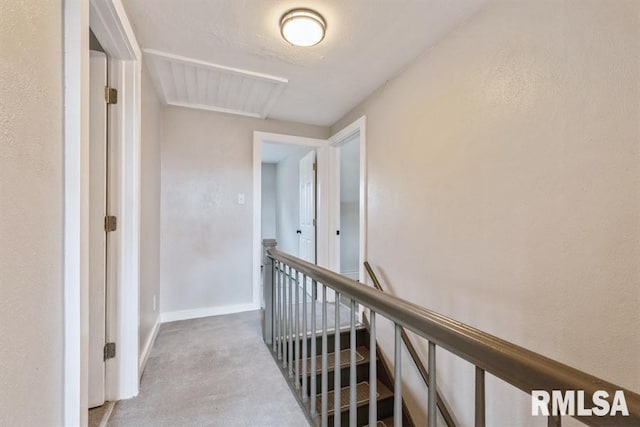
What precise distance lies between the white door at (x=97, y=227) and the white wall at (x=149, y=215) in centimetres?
29

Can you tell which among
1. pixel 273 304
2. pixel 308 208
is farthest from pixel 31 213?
pixel 308 208

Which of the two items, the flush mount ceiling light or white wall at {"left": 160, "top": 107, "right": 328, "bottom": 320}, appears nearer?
the flush mount ceiling light

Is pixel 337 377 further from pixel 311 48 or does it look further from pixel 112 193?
pixel 311 48

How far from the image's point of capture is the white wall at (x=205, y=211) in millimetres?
2734

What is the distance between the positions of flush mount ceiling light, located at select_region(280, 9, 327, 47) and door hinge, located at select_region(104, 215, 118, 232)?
1.48 meters

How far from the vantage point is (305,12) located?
150 centimetres

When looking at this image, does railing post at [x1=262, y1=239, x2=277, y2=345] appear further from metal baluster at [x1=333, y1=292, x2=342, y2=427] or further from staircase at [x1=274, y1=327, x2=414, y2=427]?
metal baluster at [x1=333, y1=292, x2=342, y2=427]

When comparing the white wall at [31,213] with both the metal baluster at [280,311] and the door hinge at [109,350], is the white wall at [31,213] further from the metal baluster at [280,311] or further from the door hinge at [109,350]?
the metal baluster at [280,311]

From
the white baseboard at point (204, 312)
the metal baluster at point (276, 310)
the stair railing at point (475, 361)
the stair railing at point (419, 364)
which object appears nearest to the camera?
the stair railing at point (475, 361)

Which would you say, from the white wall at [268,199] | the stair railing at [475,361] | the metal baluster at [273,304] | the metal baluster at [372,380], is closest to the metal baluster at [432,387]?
the stair railing at [475,361]

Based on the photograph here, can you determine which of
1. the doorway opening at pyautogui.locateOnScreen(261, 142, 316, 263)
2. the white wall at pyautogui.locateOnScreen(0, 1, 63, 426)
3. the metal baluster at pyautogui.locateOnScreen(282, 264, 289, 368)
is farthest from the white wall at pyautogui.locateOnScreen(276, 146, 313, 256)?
the white wall at pyautogui.locateOnScreen(0, 1, 63, 426)

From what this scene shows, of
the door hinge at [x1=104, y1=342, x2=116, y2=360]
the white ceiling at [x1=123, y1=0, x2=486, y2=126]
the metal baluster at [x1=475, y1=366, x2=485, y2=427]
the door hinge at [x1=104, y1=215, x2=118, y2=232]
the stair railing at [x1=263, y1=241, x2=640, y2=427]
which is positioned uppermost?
the white ceiling at [x1=123, y1=0, x2=486, y2=126]

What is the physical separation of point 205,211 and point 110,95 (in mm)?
1492

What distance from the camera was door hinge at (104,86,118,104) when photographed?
1518 mm
